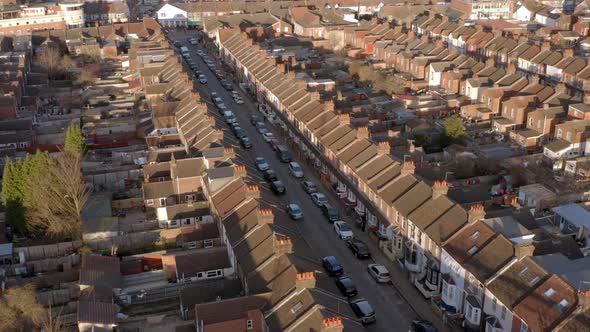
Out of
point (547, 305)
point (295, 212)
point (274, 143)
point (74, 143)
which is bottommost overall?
point (295, 212)

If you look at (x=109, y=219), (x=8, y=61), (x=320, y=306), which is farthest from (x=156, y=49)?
(x=320, y=306)

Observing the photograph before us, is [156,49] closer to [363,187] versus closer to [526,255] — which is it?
[363,187]

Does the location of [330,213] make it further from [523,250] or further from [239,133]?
[239,133]

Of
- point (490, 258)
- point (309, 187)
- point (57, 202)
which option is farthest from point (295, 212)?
point (57, 202)

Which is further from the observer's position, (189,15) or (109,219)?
(189,15)

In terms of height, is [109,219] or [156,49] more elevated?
[156,49]

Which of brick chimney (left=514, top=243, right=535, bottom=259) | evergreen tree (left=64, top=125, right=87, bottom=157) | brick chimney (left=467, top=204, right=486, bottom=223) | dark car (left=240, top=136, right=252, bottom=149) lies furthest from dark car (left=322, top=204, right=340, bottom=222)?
evergreen tree (left=64, top=125, right=87, bottom=157)

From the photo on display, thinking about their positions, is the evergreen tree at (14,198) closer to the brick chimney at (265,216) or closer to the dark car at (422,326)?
the brick chimney at (265,216)
